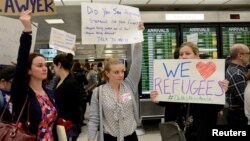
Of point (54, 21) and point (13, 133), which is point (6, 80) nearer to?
point (13, 133)

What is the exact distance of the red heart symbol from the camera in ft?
8.28

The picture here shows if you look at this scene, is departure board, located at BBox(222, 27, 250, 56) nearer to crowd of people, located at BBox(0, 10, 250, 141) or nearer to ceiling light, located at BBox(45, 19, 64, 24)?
crowd of people, located at BBox(0, 10, 250, 141)

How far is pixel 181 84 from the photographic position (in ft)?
8.63

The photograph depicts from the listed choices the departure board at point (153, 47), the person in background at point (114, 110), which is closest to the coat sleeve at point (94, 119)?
the person in background at point (114, 110)

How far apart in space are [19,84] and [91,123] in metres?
0.77

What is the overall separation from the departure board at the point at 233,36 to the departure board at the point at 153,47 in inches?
43.8

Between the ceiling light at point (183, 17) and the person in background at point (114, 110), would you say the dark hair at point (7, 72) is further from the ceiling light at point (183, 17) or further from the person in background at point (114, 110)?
the ceiling light at point (183, 17)

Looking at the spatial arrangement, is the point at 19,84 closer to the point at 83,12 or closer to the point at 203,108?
the point at 83,12

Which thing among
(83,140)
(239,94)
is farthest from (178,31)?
(239,94)

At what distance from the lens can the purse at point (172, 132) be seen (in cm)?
239

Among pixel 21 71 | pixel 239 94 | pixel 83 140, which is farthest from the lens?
pixel 83 140

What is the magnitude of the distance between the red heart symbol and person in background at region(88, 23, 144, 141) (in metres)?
0.61

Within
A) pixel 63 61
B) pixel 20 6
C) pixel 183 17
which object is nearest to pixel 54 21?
pixel 183 17

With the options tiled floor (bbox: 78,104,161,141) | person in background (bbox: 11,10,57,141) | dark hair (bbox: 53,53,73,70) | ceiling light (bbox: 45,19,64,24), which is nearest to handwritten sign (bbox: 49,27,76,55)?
dark hair (bbox: 53,53,73,70)
